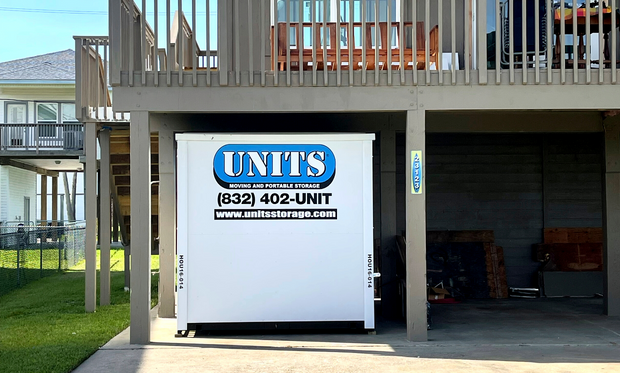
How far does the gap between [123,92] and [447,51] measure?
4885 millimetres

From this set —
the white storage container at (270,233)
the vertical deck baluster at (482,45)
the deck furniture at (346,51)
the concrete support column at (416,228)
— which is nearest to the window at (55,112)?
the deck furniture at (346,51)

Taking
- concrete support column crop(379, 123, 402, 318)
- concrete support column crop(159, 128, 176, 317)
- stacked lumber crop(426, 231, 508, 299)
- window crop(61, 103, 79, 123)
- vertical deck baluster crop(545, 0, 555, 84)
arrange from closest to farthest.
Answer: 1. vertical deck baluster crop(545, 0, 555, 84)
2. concrete support column crop(379, 123, 402, 318)
3. concrete support column crop(159, 128, 176, 317)
4. stacked lumber crop(426, 231, 508, 299)
5. window crop(61, 103, 79, 123)

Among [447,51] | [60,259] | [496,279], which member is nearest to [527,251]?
[496,279]

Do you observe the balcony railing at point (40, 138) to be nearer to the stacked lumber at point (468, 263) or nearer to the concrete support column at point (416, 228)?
the stacked lumber at point (468, 263)

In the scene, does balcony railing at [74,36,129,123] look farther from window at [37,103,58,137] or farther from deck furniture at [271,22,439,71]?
window at [37,103,58,137]

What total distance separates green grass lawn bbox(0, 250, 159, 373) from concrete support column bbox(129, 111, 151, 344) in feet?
1.71

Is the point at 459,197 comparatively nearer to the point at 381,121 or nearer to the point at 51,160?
the point at 381,121

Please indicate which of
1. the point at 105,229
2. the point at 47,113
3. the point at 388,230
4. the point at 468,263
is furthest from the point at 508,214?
the point at 47,113

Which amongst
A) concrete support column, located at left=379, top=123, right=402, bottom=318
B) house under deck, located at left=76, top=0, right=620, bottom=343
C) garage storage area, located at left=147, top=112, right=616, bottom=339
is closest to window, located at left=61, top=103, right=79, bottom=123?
house under deck, located at left=76, top=0, right=620, bottom=343

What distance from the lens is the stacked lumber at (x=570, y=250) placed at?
13680 millimetres

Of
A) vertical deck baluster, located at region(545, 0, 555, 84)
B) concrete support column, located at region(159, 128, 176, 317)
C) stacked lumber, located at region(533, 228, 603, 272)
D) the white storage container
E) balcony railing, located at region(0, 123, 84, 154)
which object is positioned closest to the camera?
vertical deck baluster, located at region(545, 0, 555, 84)

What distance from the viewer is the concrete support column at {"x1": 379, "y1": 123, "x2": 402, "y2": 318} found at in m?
10.9

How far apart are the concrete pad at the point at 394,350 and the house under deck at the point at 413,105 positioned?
1.74ft

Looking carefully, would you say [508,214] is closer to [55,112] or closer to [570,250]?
[570,250]
